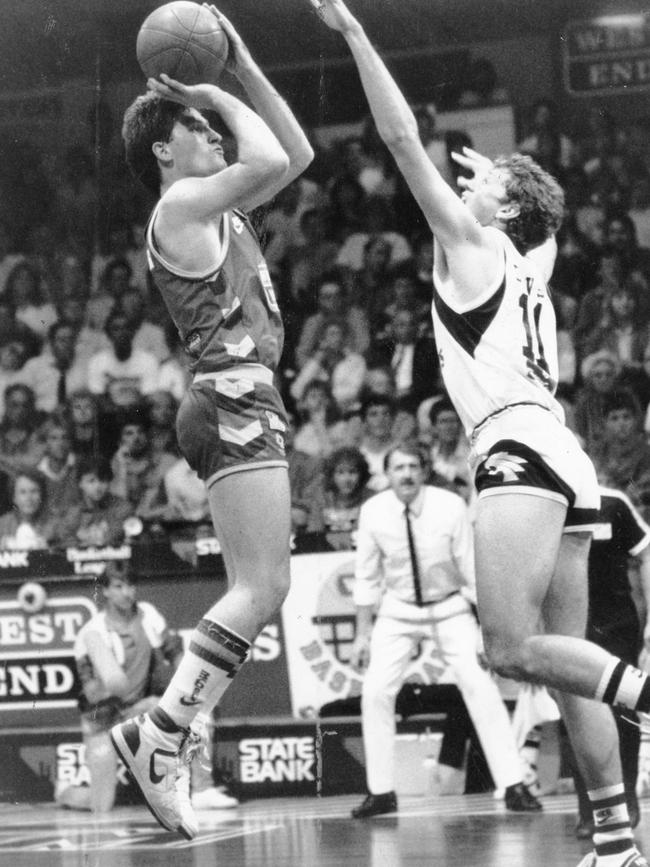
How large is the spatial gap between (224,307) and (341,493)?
176 inches

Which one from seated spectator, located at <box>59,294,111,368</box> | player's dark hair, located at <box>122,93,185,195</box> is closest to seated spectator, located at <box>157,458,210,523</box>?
seated spectator, located at <box>59,294,111,368</box>

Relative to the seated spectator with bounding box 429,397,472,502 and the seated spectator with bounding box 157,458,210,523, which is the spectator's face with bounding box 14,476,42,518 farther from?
the seated spectator with bounding box 429,397,472,502

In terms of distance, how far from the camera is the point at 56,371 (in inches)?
440

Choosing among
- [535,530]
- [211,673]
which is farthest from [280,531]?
[535,530]

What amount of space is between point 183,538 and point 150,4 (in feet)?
13.6

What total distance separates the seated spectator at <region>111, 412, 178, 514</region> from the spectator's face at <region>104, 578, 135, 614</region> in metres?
1.06

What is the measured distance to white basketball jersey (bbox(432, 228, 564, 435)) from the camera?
4691 mm

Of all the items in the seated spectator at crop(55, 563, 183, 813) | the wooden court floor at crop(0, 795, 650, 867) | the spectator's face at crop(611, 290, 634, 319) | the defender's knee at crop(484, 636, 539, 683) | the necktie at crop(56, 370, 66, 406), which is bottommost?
the wooden court floor at crop(0, 795, 650, 867)

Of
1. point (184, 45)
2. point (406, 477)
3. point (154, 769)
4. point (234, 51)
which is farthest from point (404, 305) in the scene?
point (154, 769)

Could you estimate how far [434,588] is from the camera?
8445 mm

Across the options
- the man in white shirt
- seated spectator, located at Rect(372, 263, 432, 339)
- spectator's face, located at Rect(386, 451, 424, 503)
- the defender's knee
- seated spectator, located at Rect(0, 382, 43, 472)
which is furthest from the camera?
seated spectator, located at Rect(0, 382, 43, 472)

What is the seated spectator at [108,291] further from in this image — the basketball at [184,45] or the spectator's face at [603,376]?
the basketball at [184,45]

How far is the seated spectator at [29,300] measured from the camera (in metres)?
11.7

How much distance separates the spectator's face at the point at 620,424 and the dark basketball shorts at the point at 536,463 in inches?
176
